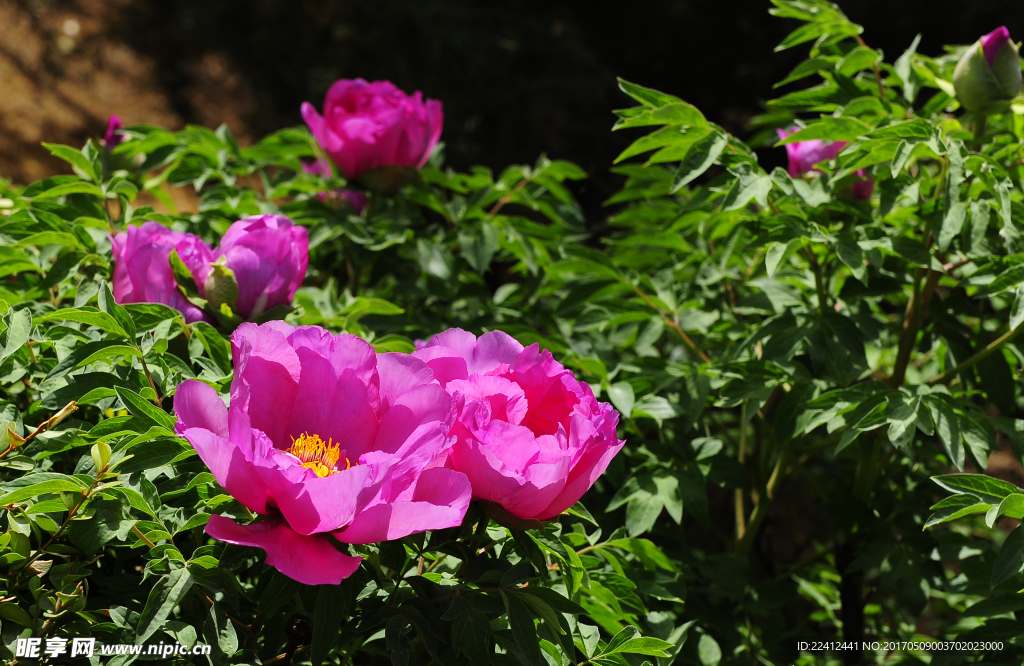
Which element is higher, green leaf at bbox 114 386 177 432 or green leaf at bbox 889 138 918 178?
green leaf at bbox 889 138 918 178

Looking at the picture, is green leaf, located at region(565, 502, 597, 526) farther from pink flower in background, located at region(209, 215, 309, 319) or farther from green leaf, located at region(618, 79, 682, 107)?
green leaf, located at region(618, 79, 682, 107)

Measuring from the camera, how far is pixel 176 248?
1.06 meters

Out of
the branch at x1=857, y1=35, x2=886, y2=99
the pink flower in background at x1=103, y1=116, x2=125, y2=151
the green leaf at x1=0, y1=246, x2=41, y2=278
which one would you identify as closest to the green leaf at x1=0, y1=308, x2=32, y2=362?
the green leaf at x1=0, y1=246, x2=41, y2=278

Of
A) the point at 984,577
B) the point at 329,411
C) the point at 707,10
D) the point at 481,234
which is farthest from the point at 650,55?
the point at 329,411

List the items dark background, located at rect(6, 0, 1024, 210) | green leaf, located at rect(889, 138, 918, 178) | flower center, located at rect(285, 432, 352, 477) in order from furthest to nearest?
dark background, located at rect(6, 0, 1024, 210) < green leaf, located at rect(889, 138, 918, 178) < flower center, located at rect(285, 432, 352, 477)

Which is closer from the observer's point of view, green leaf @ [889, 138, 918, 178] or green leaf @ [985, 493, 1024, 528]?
green leaf @ [985, 493, 1024, 528]

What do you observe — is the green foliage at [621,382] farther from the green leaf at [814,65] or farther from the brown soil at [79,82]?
the brown soil at [79,82]

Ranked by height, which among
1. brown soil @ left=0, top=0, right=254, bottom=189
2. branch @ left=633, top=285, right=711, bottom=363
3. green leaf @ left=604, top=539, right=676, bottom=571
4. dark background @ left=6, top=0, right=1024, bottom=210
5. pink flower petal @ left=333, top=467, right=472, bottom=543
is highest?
pink flower petal @ left=333, top=467, right=472, bottom=543

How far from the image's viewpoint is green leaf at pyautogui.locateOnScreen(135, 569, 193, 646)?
2.38 ft

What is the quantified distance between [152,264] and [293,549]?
0.54 metres

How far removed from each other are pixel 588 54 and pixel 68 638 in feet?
12.8

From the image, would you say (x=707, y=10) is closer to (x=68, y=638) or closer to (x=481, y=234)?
(x=481, y=234)

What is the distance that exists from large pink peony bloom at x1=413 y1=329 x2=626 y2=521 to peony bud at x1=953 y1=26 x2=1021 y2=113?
3.09 ft

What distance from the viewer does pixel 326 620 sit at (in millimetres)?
729
